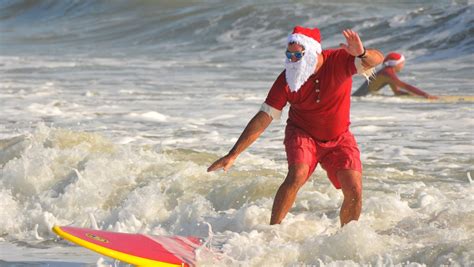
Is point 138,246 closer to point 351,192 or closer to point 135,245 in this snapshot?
point 135,245

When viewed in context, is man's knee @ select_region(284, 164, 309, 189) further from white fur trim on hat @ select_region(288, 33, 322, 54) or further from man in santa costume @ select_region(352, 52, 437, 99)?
man in santa costume @ select_region(352, 52, 437, 99)

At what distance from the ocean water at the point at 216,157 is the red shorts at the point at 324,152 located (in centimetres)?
37

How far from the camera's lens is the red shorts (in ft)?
18.3

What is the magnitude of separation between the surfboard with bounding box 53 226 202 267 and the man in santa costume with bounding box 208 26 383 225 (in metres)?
0.47

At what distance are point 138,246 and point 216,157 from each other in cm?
381

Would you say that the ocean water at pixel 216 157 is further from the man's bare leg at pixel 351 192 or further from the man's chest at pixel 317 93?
the man's chest at pixel 317 93

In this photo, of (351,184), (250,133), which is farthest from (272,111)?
(351,184)

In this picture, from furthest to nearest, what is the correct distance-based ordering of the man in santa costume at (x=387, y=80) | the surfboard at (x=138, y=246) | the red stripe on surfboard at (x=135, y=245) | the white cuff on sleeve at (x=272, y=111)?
the man in santa costume at (x=387, y=80) < the white cuff on sleeve at (x=272, y=111) < the red stripe on surfboard at (x=135, y=245) < the surfboard at (x=138, y=246)

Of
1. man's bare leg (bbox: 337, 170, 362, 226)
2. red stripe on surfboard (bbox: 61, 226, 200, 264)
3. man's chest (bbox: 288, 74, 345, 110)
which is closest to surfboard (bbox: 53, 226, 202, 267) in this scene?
red stripe on surfboard (bbox: 61, 226, 200, 264)

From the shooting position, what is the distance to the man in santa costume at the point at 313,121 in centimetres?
555

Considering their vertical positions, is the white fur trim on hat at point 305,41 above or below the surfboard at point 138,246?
above

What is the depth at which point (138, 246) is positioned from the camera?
522cm

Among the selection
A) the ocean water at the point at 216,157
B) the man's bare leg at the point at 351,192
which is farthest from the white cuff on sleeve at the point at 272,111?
the ocean water at the point at 216,157

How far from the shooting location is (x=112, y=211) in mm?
7172
